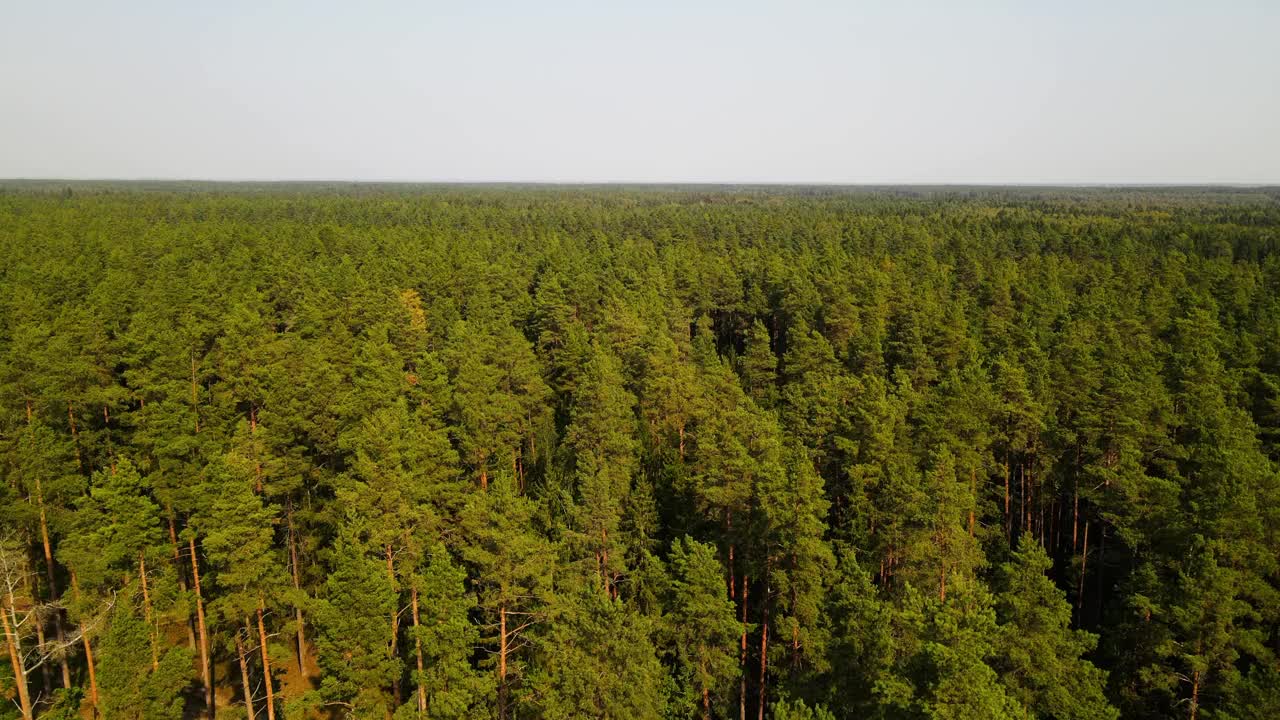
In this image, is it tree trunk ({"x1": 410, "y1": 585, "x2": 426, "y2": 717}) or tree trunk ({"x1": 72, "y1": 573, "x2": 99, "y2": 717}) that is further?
tree trunk ({"x1": 72, "y1": 573, "x2": 99, "y2": 717})

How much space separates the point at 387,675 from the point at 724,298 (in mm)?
47419

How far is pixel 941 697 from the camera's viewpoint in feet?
50.6

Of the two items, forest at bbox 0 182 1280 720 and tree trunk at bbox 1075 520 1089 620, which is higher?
forest at bbox 0 182 1280 720

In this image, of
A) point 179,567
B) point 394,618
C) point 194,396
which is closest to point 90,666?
point 179,567

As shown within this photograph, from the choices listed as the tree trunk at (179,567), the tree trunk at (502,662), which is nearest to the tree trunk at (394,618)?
the tree trunk at (502,662)

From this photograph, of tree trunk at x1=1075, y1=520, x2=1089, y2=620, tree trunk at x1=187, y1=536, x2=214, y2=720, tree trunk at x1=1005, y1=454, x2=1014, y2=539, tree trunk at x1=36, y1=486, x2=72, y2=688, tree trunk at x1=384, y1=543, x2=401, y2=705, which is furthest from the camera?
tree trunk at x1=1005, y1=454, x2=1014, y2=539

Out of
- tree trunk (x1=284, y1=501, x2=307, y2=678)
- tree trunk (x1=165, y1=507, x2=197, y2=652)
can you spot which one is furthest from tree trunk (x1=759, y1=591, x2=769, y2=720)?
tree trunk (x1=165, y1=507, x2=197, y2=652)

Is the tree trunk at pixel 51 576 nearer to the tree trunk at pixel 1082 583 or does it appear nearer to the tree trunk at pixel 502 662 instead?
the tree trunk at pixel 502 662

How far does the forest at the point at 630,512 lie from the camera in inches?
806

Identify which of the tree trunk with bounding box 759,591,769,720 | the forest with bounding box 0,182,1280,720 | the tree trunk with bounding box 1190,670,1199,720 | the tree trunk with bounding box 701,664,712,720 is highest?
the forest with bounding box 0,182,1280,720

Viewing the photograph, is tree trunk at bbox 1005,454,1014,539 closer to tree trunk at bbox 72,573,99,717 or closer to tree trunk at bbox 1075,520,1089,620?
tree trunk at bbox 1075,520,1089,620

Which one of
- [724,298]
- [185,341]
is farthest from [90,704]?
[724,298]

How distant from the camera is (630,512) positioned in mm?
29547

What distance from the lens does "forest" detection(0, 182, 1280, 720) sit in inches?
806
